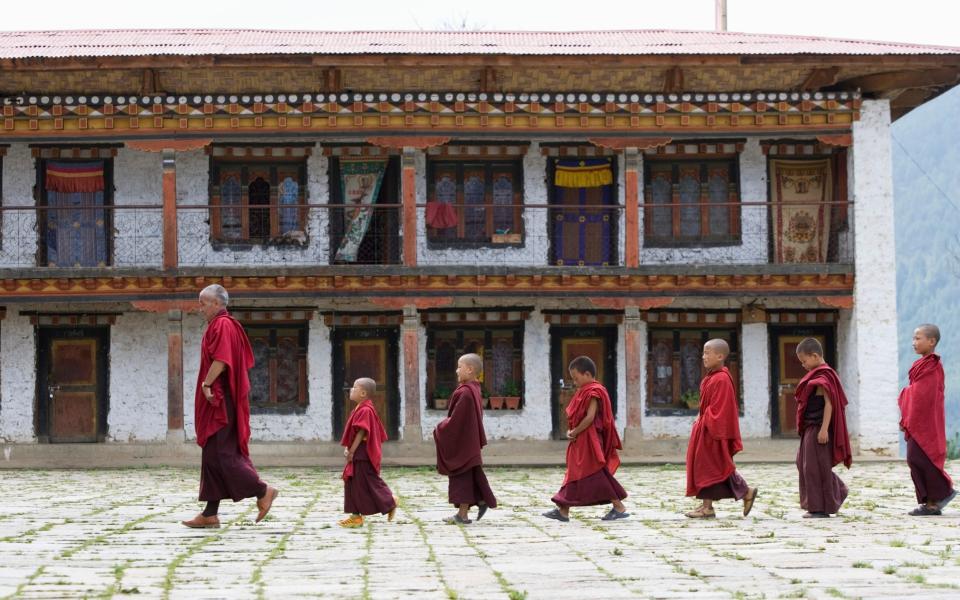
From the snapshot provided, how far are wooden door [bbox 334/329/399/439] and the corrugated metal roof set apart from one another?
4.22 m

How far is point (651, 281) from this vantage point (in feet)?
64.2

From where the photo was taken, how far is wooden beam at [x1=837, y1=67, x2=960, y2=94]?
19719 mm

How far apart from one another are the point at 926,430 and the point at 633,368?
941 cm

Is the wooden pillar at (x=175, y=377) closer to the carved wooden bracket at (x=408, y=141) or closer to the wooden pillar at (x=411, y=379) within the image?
the wooden pillar at (x=411, y=379)

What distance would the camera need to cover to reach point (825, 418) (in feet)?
32.0

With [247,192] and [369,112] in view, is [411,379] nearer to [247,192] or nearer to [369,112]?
[369,112]

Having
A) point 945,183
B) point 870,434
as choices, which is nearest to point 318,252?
point 870,434

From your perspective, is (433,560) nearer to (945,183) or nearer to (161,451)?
(161,451)

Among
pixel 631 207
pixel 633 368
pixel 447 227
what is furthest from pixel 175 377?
pixel 631 207

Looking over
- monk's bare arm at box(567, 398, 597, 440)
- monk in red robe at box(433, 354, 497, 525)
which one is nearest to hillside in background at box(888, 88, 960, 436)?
monk's bare arm at box(567, 398, 597, 440)

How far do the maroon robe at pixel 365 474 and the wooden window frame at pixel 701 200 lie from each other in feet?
39.1

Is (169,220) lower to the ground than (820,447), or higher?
higher

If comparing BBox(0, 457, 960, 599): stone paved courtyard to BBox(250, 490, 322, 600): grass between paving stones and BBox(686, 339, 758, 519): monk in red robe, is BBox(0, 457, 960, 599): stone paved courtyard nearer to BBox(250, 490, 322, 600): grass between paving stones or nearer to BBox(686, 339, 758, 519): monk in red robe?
BBox(250, 490, 322, 600): grass between paving stones

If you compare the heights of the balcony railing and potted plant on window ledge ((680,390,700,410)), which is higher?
the balcony railing
